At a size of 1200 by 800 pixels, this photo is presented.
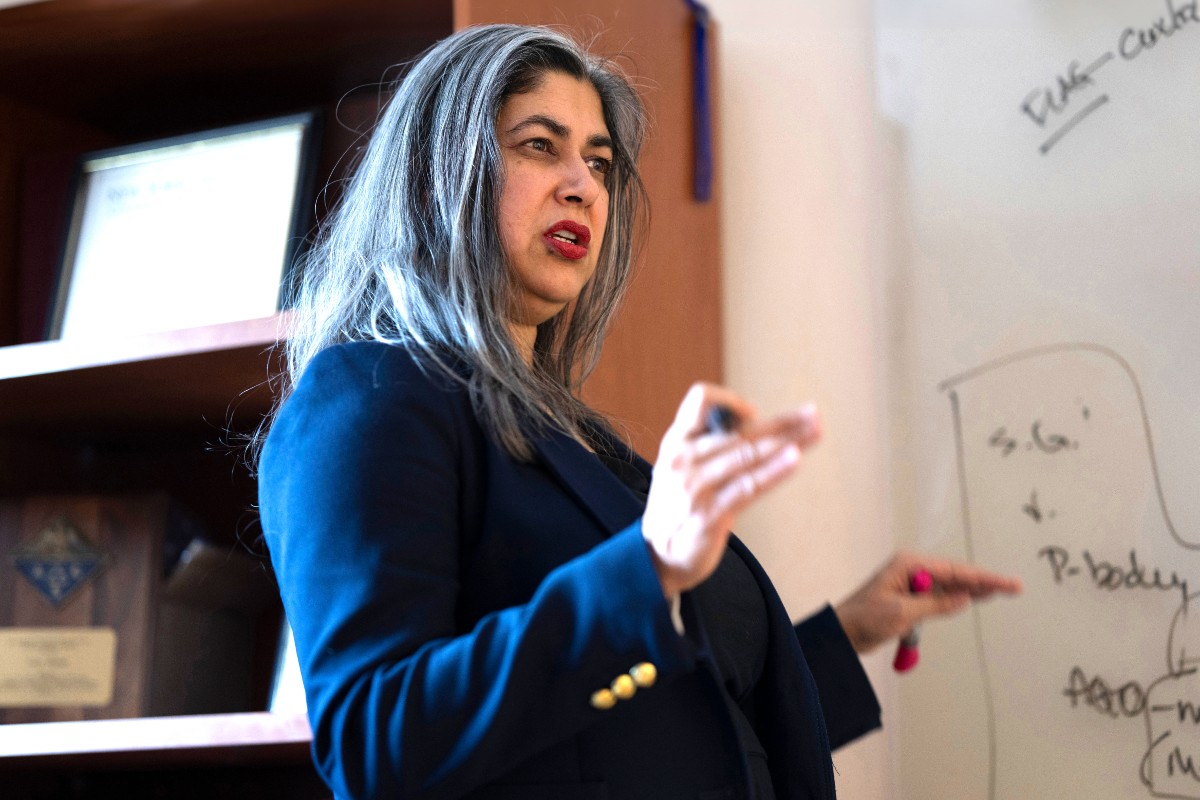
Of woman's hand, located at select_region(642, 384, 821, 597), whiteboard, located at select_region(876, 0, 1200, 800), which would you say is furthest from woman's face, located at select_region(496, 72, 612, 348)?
whiteboard, located at select_region(876, 0, 1200, 800)

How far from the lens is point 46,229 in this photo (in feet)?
4.63

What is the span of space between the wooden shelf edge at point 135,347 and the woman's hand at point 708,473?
534 mm

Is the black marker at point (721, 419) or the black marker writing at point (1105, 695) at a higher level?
the black marker at point (721, 419)

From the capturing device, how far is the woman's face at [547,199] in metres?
0.88

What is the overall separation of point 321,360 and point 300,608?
0.17m

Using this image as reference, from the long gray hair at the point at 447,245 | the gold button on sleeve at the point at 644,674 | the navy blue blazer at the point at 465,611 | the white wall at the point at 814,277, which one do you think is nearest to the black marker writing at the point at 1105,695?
the white wall at the point at 814,277

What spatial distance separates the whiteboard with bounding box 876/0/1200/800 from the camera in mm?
1147

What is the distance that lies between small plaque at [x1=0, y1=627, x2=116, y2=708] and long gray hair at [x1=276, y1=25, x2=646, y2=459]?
19.6 inches

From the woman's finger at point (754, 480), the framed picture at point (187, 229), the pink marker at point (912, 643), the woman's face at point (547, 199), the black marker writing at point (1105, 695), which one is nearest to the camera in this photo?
the woman's finger at point (754, 480)

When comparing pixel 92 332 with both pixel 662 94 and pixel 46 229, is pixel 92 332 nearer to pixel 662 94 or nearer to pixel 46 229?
pixel 46 229

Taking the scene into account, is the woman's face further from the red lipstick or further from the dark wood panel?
the dark wood panel

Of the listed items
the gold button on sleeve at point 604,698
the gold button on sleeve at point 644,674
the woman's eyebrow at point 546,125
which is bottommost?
the gold button on sleeve at point 604,698

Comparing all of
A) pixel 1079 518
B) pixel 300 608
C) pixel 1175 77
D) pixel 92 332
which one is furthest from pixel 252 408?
pixel 1175 77

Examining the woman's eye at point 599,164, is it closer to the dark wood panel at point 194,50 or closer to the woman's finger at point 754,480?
the dark wood panel at point 194,50
